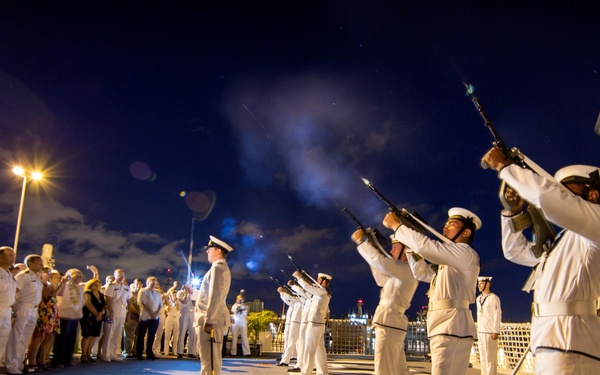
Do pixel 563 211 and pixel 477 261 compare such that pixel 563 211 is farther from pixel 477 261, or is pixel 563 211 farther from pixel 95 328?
pixel 95 328

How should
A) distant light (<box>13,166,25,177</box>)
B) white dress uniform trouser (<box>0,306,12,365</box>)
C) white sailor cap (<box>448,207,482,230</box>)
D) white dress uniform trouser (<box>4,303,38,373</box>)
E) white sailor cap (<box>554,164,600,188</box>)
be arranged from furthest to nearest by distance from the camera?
1. distant light (<box>13,166,25,177</box>)
2. white dress uniform trouser (<box>4,303,38,373</box>)
3. white dress uniform trouser (<box>0,306,12,365</box>)
4. white sailor cap (<box>448,207,482,230</box>)
5. white sailor cap (<box>554,164,600,188</box>)

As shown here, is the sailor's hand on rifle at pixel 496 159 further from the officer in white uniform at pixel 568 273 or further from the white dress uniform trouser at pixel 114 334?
the white dress uniform trouser at pixel 114 334

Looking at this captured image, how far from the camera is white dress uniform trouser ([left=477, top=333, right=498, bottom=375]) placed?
9.96 meters

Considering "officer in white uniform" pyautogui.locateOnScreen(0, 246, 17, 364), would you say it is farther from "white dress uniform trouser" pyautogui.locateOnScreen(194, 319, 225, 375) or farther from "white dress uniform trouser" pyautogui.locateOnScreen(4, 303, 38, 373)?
"white dress uniform trouser" pyautogui.locateOnScreen(194, 319, 225, 375)

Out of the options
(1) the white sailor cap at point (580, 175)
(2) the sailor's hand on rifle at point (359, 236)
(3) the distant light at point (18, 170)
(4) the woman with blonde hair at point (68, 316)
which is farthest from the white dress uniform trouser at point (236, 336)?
(1) the white sailor cap at point (580, 175)

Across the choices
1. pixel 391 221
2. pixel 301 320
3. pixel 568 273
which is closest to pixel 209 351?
pixel 391 221

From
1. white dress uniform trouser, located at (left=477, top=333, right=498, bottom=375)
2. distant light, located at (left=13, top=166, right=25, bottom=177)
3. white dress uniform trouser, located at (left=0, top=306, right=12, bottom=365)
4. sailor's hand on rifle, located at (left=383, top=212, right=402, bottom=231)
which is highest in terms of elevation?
distant light, located at (left=13, top=166, right=25, bottom=177)

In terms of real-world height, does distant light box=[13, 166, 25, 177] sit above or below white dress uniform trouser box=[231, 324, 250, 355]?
above

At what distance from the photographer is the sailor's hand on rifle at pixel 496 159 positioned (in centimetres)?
309

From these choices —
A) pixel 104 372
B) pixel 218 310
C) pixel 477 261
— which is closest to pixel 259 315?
pixel 104 372

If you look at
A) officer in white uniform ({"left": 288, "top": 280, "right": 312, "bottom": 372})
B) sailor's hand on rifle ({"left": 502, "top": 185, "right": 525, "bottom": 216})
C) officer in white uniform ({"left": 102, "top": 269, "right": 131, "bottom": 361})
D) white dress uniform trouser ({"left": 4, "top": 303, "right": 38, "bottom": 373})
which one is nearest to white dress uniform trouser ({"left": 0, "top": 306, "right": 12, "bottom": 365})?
white dress uniform trouser ({"left": 4, "top": 303, "right": 38, "bottom": 373})

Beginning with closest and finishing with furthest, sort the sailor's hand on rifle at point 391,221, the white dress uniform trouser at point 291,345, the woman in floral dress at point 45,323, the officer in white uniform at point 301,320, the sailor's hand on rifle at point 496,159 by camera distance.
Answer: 1. the sailor's hand on rifle at point 496,159
2. the sailor's hand on rifle at point 391,221
3. the woman in floral dress at point 45,323
4. the officer in white uniform at point 301,320
5. the white dress uniform trouser at point 291,345

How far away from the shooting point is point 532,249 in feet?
10.9

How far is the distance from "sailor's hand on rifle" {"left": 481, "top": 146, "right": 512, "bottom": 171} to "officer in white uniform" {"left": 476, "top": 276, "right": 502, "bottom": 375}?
7.88m
